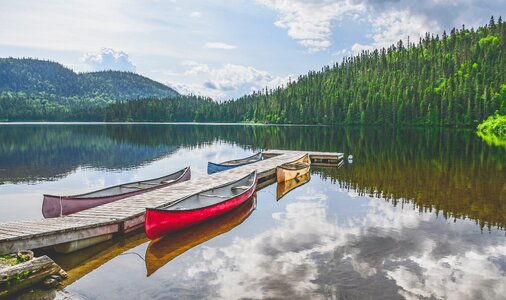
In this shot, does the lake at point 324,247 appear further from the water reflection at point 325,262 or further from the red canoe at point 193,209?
the red canoe at point 193,209

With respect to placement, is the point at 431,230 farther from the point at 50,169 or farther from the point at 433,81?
the point at 433,81

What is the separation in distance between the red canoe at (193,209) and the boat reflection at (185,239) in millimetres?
317

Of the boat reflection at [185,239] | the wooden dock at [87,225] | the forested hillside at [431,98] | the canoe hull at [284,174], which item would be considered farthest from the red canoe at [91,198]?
the forested hillside at [431,98]

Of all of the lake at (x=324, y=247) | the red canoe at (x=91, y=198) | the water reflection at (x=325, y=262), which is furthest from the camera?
the red canoe at (x=91, y=198)

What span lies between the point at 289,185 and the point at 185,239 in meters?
16.2

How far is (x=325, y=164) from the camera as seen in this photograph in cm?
4606

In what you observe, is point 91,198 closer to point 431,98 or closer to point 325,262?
point 325,262

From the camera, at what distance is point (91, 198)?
71.0ft

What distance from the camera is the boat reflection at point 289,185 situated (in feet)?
98.5

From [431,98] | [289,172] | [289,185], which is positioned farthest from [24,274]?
[431,98]

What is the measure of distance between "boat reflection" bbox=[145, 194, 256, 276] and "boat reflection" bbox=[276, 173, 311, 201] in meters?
6.65

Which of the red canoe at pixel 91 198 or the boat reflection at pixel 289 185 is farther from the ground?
the red canoe at pixel 91 198

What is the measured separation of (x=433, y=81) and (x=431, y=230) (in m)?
182

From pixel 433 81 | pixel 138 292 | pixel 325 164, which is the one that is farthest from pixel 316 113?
pixel 138 292
